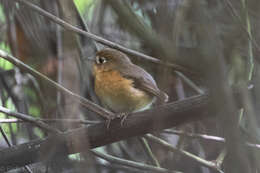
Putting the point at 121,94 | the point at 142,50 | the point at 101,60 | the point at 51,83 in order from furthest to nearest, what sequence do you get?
1. the point at 142,50
2. the point at 101,60
3. the point at 121,94
4. the point at 51,83

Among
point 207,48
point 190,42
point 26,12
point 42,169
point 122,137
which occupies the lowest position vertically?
point 42,169

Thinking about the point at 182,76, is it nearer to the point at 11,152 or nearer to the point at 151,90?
the point at 151,90

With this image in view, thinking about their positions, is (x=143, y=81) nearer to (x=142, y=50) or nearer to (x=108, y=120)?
(x=108, y=120)

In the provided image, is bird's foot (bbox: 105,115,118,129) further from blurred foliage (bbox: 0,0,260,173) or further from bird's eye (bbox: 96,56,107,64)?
bird's eye (bbox: 96,56,107,64)

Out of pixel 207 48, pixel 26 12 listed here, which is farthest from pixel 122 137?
pixel 207 48

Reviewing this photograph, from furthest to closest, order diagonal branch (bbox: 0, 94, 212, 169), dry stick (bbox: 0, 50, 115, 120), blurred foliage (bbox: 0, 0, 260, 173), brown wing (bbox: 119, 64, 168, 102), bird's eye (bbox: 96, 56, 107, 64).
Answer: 1. bird's eye (bbox: 96, 56, 107, 64)
2. brown wing (bbox: 119, 64, 168, 102)
3. dry stick (bbox: 0, 50, 115, 120)
4. diagonal branch (bbox: 0, 94, 212, 169)
5. blurred foliage (bbox: 0, 0, 260, 173)

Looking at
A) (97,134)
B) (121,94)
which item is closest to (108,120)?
(97,134)

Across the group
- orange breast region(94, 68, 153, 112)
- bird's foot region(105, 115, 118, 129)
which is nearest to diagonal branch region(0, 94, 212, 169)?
bird's foot region(105, 115, 118, 129)

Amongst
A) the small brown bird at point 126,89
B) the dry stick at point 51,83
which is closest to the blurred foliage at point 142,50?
the dry stick at point 51,83
